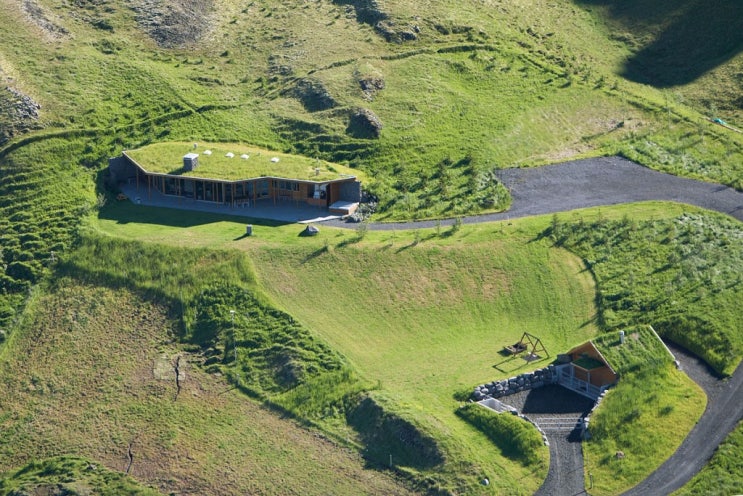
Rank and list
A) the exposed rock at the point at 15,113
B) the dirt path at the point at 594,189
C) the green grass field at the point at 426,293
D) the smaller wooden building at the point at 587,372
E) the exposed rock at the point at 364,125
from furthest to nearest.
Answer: the exposed rock at the point at 364,125 → the exposed rock at the point at 15,113 → the dirt path at the point at 594,189 → the green grass field at the point at 426,293 → the smaller wooden building at the point at 587,372

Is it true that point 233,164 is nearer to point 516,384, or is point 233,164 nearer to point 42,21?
point 42,21

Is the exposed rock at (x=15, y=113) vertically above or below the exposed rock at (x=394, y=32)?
below

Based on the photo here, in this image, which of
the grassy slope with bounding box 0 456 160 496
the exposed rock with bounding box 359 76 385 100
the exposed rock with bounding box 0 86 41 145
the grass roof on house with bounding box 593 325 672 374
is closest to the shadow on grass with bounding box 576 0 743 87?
the exposed rock with bounding box 359 76 385 100

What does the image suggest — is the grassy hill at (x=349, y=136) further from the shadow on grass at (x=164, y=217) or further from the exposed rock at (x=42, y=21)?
the shadow on grass at (x=164, y=217)

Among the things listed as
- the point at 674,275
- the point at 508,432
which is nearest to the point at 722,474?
the point at 508,432

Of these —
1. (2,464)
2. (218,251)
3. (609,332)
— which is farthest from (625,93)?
(2,464)

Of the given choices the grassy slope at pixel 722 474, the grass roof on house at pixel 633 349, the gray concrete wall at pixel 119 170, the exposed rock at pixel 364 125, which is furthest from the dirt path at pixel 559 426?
the gray concrete wall at pixel 119 170

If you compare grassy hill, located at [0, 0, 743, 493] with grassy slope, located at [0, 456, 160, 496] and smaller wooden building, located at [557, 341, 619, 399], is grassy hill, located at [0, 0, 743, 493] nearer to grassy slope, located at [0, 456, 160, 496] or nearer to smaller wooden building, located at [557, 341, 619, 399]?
grassy slope, located at [0, 456, 160, 496]
